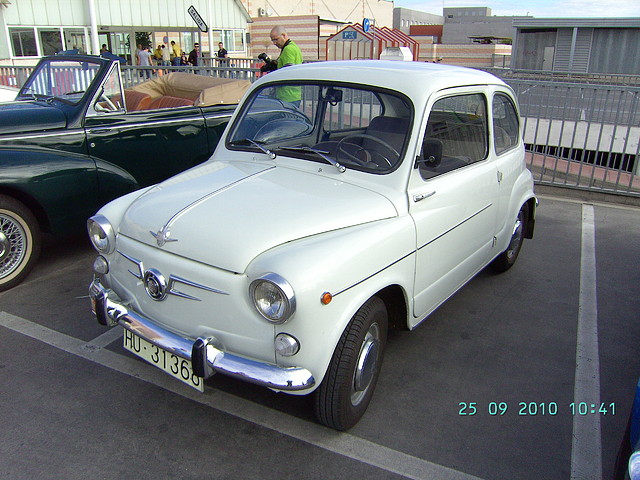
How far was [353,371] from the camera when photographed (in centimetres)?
264

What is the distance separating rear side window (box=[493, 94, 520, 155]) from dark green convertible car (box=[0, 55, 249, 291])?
3.04 meters

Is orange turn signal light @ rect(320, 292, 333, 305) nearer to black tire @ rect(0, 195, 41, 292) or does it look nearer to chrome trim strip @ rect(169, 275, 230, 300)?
chrome trim strip @ rect(169, 275, 230, 300)

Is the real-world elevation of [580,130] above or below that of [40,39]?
below

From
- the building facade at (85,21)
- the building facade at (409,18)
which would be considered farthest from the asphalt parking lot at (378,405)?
the building facade at (409,18)

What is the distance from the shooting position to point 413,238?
3.00 meters

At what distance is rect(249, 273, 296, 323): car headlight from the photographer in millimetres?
2279

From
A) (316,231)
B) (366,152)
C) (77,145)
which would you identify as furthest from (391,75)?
(77,145)

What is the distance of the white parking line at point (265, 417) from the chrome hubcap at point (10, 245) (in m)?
0.66

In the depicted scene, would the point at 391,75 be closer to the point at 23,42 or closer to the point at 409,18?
the point at 23,42

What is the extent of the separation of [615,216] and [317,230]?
210 inches

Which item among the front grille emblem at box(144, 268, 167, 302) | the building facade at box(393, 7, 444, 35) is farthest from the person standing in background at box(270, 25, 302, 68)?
the building facade at box(393, 7, 444, 35)

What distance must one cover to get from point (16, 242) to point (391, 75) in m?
3.26

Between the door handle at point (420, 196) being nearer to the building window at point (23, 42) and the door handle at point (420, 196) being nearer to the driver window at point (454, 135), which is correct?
the driver window at point (454, 135)

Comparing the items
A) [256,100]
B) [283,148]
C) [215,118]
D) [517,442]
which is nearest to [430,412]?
[517,442]
